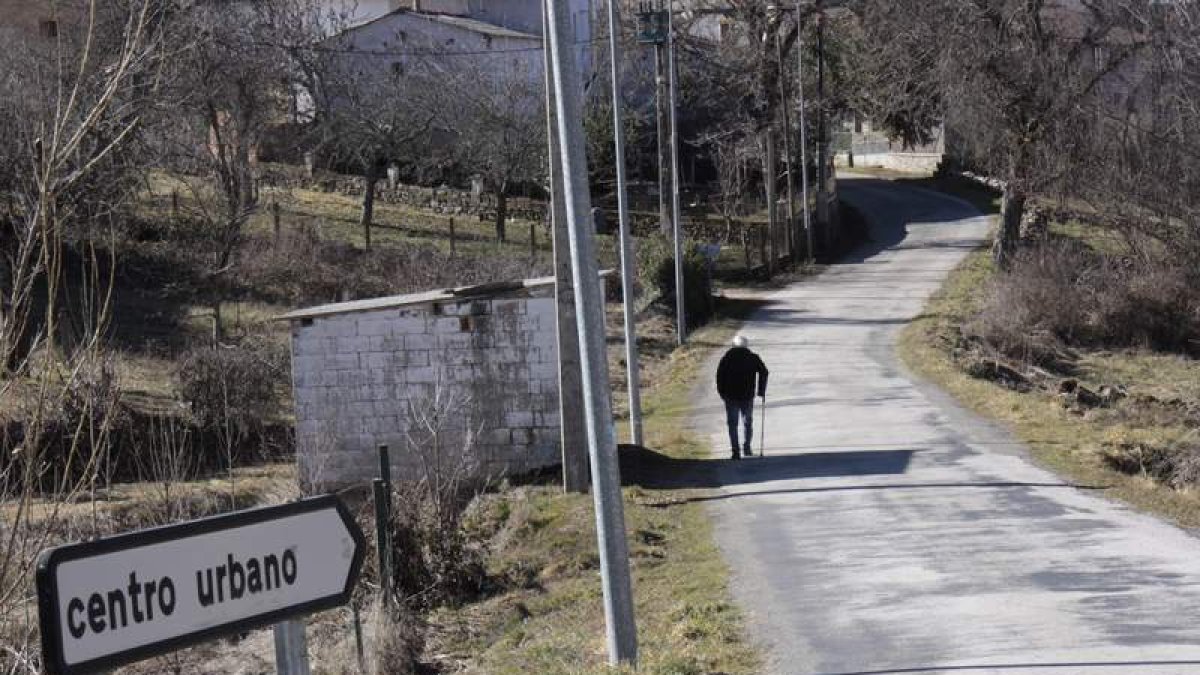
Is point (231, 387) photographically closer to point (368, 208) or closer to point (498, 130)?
point (368, 208)

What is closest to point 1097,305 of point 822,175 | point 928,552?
point 822,175

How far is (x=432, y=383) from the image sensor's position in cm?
2131

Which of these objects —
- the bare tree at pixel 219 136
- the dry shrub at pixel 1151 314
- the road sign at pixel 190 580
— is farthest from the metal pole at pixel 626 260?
the dry shrub at pixel 1151 314

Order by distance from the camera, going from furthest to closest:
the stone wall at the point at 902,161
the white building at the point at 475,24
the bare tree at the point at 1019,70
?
the stone wall at the point at 902,161, the white building at the point at 475,24, the bare tree at the point at 1019,70

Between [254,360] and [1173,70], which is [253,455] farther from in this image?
[1173,70]

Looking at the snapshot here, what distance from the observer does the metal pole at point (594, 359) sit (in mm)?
10258

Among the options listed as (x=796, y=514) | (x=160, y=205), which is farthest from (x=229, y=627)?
(x=160, y=205)

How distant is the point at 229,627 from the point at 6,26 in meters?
43.5

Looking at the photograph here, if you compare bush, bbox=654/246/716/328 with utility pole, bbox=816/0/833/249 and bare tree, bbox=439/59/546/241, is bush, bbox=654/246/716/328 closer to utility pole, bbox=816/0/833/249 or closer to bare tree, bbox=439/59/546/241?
bare tree, bbox=439/59/546/241

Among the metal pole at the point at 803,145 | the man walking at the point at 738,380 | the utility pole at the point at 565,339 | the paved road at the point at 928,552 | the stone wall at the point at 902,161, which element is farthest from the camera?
the stone wall at the point at 902,161

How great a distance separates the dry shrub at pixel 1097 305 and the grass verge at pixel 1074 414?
95 centimetres

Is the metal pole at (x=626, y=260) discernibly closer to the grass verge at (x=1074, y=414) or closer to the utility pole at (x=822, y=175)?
the grass verge at (x=1074, y=414)

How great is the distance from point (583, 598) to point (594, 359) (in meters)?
5.05

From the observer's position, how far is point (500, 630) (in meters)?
14.7
